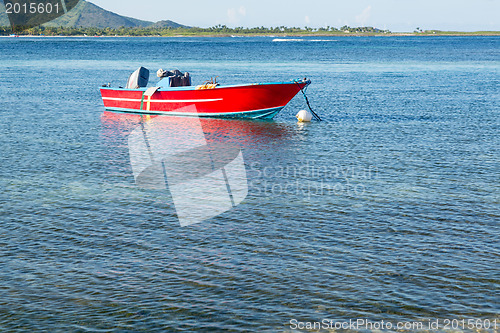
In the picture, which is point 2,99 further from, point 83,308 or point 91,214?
point 83,308

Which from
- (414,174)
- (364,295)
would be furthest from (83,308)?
(414,174)

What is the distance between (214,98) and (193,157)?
9524 millimetres

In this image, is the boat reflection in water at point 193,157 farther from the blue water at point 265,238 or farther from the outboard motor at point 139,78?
the outboard motor at point 139,78

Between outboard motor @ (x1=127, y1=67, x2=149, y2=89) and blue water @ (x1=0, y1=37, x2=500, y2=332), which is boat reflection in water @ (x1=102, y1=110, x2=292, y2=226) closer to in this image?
blue water @ (x1=0, y1=37, x2=500, y2=332)

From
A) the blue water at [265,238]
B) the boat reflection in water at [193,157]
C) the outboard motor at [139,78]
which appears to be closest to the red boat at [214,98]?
the outboard motor at [139,78]

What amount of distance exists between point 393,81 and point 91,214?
4831cm

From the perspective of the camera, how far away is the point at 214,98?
30750 millimetres

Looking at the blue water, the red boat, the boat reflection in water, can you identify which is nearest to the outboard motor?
the red boat

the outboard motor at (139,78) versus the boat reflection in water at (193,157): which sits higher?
the outboard motor at (139,78)

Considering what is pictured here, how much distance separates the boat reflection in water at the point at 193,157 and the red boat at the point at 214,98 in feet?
1.76

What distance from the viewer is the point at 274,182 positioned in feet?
58.5

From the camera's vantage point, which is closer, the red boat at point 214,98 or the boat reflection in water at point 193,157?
the boat reflection in water at point 193,157

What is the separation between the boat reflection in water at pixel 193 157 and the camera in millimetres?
15820

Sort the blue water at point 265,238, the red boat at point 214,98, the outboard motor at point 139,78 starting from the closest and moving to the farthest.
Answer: the blue water at point 265,238
the red boat at point 214,98
the outboard motor at point 139,78
